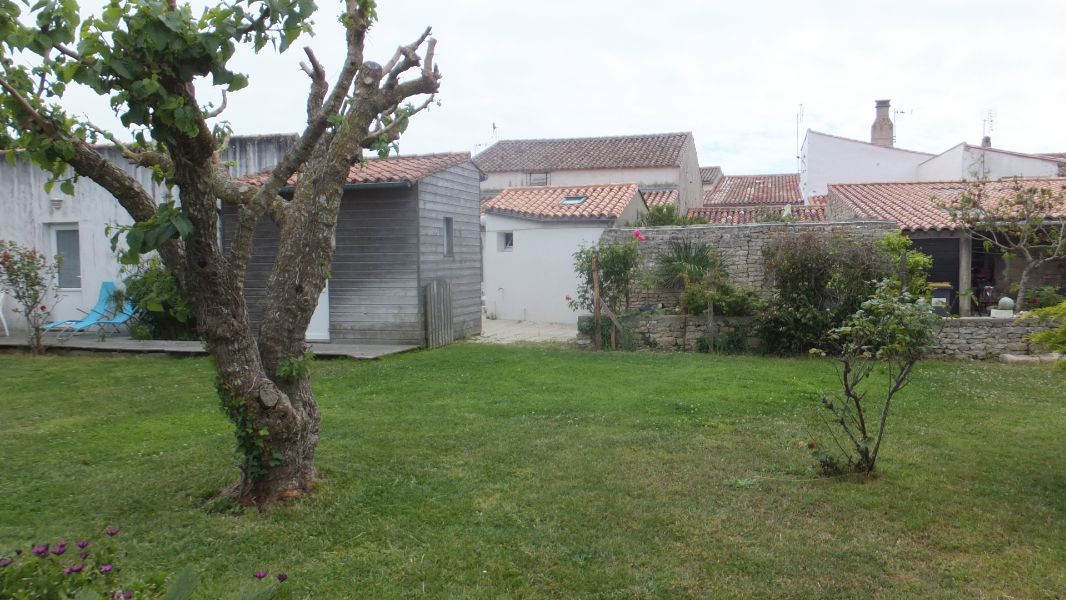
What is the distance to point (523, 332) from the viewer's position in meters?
16.9

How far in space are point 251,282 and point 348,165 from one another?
34.0 ft

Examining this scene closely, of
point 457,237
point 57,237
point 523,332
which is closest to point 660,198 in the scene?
point 523,332

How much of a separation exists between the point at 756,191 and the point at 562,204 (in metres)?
18.4

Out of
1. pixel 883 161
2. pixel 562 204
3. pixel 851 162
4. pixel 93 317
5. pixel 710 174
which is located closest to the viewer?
pixel 93 317

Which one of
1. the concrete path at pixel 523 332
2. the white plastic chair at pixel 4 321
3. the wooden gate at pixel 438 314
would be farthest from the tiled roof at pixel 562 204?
the white plastic chair at pixel 4 321

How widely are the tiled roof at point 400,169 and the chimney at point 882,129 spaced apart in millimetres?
22501

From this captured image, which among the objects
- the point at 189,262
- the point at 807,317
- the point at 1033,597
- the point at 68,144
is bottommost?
the point at 1033,597

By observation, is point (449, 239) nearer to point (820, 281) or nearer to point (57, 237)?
point (820, 281)

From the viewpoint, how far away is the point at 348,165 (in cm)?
560

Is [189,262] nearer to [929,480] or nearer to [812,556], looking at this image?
[812,556]

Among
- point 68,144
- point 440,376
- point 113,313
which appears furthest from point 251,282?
point 68,144

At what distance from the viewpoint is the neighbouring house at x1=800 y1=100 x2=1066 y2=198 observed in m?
23.6

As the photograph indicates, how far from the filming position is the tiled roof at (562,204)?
18.7m

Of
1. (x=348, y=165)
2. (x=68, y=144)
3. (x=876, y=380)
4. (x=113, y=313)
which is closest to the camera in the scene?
(x=68, y=144)
